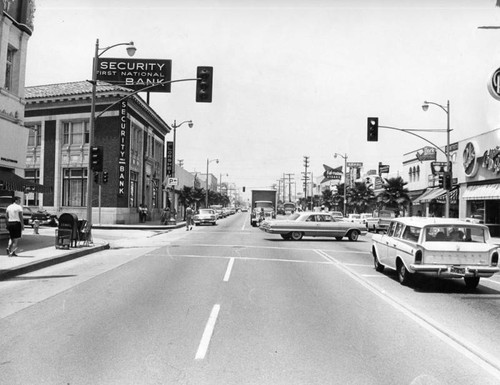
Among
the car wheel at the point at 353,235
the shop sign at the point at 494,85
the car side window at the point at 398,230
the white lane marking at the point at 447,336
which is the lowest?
the white lane marking at the point at 447,336

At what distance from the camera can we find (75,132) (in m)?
39.1

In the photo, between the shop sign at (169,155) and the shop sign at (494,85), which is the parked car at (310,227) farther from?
the shop sign at (169,155)

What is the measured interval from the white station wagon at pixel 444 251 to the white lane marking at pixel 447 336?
1.06 m

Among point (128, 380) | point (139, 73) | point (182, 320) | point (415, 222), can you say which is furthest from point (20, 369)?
point (139, 73)

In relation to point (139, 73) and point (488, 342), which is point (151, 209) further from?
point (488, 342)

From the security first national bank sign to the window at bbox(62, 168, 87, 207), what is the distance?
813cm

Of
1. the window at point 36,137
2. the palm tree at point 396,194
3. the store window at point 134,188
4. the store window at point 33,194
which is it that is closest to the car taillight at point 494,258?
the store window at point 134,188

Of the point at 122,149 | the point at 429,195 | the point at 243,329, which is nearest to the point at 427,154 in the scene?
the point at 429,195

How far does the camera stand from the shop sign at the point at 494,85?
84.6ft

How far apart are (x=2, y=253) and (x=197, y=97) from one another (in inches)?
335

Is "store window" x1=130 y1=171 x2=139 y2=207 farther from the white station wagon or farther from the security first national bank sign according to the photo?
the white station wagon

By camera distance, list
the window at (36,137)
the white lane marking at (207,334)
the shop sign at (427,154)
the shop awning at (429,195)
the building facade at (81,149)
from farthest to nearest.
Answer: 1. the shop sign at (427,154)
2. the shop awning at (429,195)
3. the window at (36,137)
4. the building facade at (81,149)
5. the white lane marking at (207,334)

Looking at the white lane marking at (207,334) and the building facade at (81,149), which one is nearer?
the white lane marking at (207,334)

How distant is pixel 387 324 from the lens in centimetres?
710
